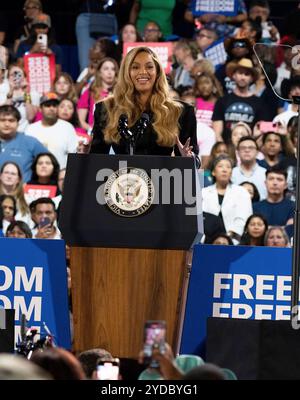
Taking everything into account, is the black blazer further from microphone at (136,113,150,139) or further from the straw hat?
the straw hat

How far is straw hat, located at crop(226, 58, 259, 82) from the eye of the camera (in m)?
11.9

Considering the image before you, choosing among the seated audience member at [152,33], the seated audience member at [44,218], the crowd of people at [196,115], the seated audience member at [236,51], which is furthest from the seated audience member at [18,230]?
the seated audience member at [152,33]

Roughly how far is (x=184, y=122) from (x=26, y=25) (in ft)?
22.9

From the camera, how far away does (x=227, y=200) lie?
1012 cm

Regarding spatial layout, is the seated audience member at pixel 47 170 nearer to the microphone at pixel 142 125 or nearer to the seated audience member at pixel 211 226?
the seated audience member at pixel 211 226

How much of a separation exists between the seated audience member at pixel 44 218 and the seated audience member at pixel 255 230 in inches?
54.7

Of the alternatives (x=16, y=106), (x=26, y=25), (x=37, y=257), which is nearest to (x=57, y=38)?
(x=26, y=25)

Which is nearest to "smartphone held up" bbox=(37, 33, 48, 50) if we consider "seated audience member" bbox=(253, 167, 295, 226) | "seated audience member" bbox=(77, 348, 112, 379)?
"seated audience member" bbox=(253, 167, 295, 226)

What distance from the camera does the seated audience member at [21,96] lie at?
38.7 ft

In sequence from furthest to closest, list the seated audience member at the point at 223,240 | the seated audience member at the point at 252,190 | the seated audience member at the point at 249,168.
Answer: the seated audience member at the point at 249,168
the seated audience member at the point at 252,190
the seated audience member at the point at 223,240

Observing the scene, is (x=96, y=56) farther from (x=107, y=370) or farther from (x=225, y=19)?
(x=107, y=370)

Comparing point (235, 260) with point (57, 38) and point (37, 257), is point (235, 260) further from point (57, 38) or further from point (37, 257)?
point (57, 38)

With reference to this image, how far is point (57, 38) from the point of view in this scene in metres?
13.5

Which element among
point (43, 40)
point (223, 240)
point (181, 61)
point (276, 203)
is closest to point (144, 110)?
point (223, 240)
